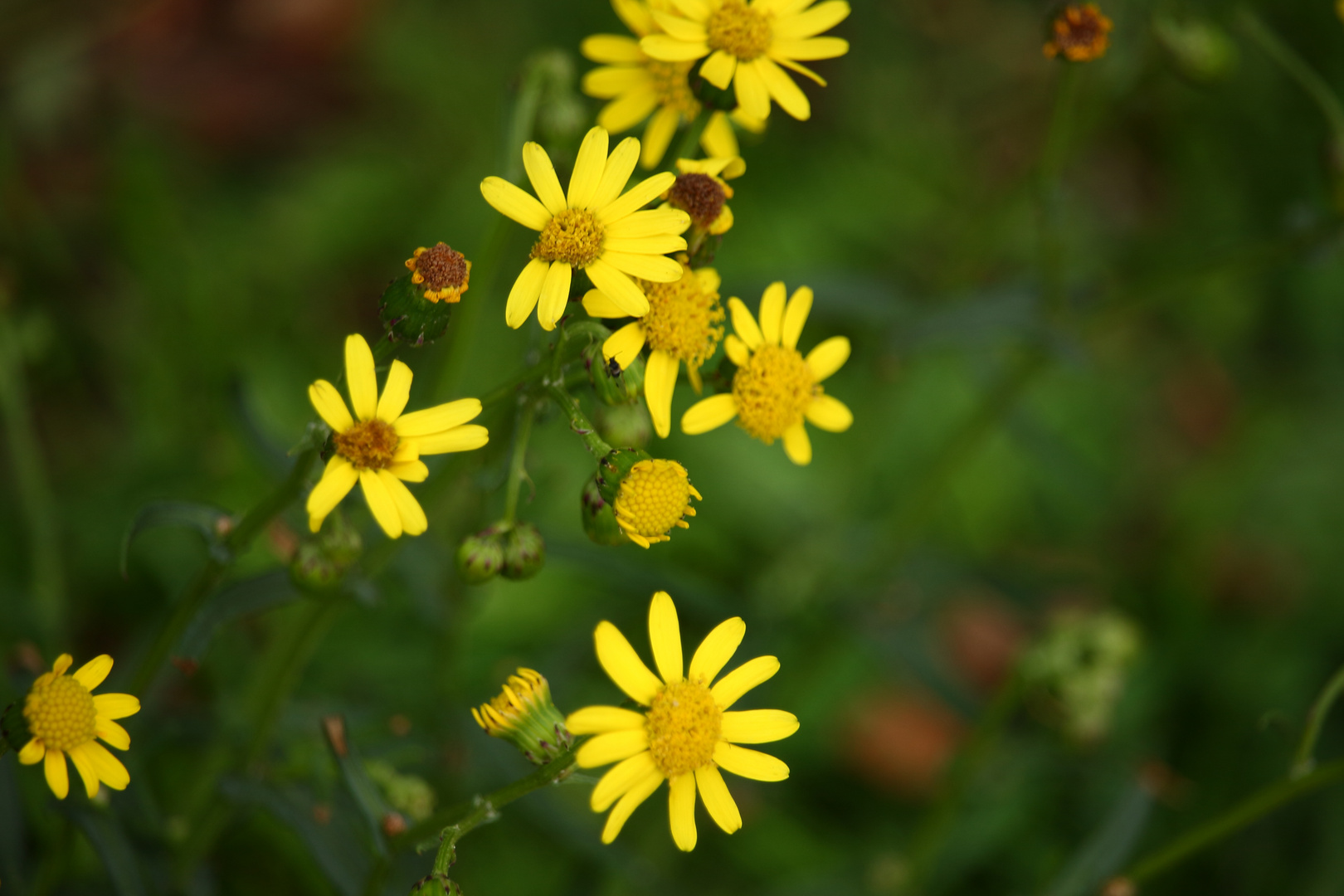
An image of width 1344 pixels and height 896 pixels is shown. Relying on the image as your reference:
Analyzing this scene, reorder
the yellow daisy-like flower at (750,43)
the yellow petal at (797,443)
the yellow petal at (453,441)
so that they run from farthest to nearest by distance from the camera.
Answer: the yellow petal at (797,443) < the yellow daisy-like flower at (750,43) < the yellow petal at (453,441)

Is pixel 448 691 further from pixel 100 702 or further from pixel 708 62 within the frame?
pixel 708 62

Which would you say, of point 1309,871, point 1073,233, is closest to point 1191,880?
point 1309,871

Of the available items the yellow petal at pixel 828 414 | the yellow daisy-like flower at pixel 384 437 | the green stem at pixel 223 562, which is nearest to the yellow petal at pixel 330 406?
the yellow daisy-like flower at pixel 384 437

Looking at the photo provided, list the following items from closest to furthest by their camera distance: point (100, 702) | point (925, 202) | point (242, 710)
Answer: point (100, 702)
point (242, 710)
point (925, 202)

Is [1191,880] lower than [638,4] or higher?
lower

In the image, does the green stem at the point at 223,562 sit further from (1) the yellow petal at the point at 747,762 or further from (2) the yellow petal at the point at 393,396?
(1) the yellow petal at the point at 747,762

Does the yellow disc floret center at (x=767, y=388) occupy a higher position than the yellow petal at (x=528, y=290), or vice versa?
the yellow disc floret center at (x=767, y=388)

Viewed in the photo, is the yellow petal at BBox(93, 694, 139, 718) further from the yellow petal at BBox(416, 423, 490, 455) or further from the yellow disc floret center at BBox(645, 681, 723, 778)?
the yellow disc floret center at BBox(645, 681, 723, 778)
